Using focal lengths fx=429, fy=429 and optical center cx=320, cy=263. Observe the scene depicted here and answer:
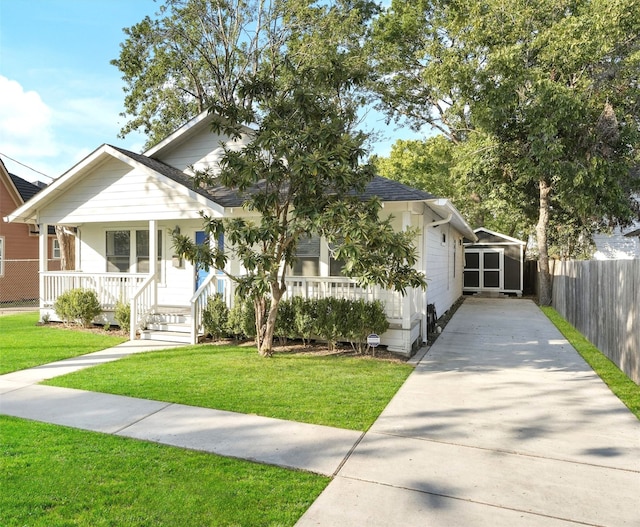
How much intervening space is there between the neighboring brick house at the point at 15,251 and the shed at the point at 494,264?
19513mm

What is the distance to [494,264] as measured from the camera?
2145 centimetres

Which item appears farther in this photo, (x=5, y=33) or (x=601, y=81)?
(x=601, y=81)

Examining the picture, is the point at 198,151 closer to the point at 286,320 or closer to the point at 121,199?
the point at 121,199

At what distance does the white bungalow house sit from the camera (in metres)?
8.42

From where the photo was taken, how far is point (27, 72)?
10.5 meters

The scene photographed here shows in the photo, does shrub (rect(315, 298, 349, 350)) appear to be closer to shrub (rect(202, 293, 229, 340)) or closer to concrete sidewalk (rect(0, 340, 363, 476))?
shrub (rect(202, 293, 229, 340))

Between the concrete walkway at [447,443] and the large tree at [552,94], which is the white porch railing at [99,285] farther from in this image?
the large tree at [552,94]

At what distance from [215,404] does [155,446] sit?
1.16 metres

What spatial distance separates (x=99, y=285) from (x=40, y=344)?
2.19 meters

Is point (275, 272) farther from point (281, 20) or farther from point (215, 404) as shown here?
point (281, 20)

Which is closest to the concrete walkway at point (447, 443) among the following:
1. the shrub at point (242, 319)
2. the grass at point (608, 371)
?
the grass at point (608, 371)

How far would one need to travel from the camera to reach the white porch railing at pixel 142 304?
8.99 meters

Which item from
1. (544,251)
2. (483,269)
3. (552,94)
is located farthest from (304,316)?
(483,269)

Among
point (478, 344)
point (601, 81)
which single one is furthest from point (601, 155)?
point (478, 344)
